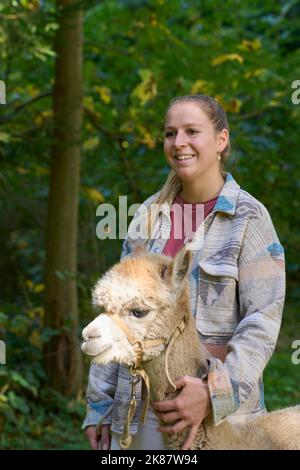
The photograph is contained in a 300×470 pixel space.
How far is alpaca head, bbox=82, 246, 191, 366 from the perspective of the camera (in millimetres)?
2359

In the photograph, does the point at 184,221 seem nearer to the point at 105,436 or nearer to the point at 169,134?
the point at 169,134

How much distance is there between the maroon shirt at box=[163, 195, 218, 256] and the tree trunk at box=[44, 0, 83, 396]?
153 inches

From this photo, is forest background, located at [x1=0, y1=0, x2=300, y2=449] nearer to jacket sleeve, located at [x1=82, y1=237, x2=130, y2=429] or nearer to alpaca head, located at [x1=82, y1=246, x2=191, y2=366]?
jacket sleeve, located at [x1=82, y1=237, x2=130, y2=429]

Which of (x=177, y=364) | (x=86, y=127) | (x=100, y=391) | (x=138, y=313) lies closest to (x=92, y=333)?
(x=138, y=313)

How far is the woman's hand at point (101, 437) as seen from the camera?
284 centimetres

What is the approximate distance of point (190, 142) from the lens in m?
2.73

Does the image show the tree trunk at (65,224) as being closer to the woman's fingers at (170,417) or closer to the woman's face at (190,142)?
the woman's face at (190,142)

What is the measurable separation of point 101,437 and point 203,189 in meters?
0.98

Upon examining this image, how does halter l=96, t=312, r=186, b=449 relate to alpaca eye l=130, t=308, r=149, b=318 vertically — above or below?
below

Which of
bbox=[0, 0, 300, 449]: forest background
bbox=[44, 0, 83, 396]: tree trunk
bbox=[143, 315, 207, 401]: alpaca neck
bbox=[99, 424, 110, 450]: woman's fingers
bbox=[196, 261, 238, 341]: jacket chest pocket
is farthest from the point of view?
bbox=[44, 0, 83, 396]: tree trunk

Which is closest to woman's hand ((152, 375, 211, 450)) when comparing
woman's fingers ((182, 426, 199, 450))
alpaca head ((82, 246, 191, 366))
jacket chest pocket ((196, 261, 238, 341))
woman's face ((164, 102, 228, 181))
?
woman's fingers ((182, 426, 199, 450))

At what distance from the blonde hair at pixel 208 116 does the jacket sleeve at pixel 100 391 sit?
0.65 feet

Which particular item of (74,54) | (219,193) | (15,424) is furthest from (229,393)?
(74,54)
